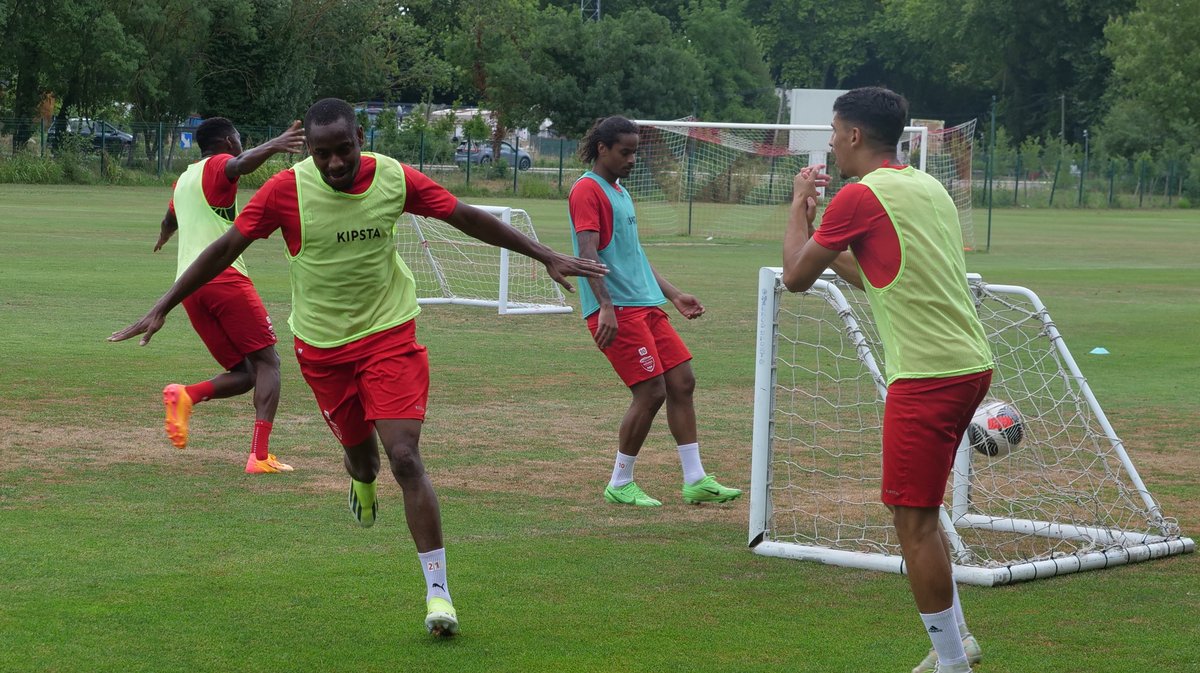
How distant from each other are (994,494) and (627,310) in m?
2.17

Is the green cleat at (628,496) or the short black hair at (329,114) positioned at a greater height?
the short black hair at (329,114)

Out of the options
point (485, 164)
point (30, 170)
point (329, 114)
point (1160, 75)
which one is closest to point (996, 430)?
point (329, 114)

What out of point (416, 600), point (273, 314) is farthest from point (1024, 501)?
point (273, 314)

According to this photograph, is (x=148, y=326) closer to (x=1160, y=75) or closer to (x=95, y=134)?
(x=95, y=134)

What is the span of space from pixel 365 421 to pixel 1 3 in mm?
46573

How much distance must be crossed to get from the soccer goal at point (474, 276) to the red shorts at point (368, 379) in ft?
38.1

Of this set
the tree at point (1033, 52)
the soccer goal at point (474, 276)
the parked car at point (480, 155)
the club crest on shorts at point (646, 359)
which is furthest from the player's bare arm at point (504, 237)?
the tree at point (1033, 52)

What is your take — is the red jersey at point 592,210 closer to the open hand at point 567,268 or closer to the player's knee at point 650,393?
the player's knee at point 650,393

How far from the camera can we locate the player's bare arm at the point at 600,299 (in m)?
7.77

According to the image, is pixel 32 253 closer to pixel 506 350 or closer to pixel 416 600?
pixel 506 350

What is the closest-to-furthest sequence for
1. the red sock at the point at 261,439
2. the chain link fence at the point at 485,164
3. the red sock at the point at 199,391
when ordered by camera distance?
the red sock at the point at 199,391 < the red sock at the point at 261,439 < the chain link fence at the point at 485,164

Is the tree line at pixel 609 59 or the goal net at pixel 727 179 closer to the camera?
the goal net at pixel 727 179

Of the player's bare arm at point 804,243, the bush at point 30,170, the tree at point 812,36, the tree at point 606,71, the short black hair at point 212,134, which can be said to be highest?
the tree at point 812,36

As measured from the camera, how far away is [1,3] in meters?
47.6
